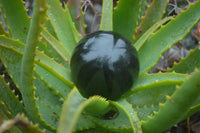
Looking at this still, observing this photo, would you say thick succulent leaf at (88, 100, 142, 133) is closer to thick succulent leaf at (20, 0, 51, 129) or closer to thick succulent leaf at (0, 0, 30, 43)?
thick succulent leaf at (20, 0, 51, 129)

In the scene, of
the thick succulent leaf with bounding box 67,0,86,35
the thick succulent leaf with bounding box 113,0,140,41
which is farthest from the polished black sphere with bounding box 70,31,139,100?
the thick succulent leaf with bounding box 67,0,86,35

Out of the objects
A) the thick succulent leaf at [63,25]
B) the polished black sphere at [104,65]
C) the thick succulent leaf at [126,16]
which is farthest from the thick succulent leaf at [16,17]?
the thick succulent leaf at [126,16]

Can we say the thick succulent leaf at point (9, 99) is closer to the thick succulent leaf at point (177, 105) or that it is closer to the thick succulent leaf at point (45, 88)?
the thick succulent leaf at point (45, 88)

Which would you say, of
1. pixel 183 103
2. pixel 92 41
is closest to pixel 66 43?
pixel 92 41

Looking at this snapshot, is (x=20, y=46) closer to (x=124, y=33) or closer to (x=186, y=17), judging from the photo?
(x=124, y=33)

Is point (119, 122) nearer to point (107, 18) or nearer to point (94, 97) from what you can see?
point (94, 97)
